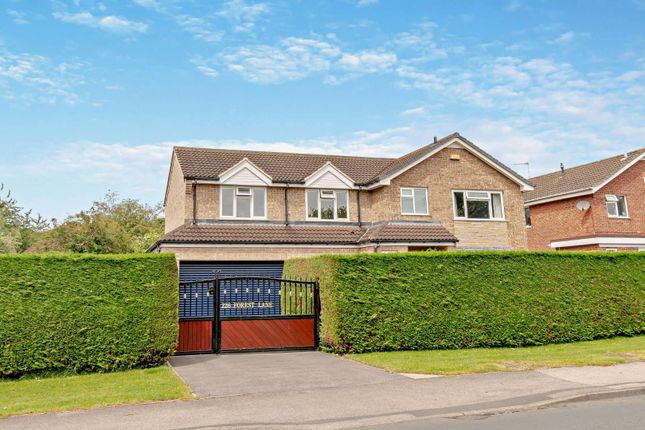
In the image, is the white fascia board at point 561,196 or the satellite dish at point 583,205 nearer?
the satellite dish at point 583,205

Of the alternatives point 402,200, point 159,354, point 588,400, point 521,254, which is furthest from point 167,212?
point 588,400

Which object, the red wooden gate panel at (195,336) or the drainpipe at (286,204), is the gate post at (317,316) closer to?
the red wooden gate panel at (195,336)

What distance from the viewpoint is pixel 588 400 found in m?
8.51

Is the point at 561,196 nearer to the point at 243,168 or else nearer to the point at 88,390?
the point at 243,168

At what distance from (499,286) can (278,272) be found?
420 inches

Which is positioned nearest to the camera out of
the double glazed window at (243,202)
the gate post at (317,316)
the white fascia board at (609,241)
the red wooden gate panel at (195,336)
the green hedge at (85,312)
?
the green hedge at (85,312)

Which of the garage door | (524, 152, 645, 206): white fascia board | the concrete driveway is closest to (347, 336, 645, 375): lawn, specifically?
the concrete driveway

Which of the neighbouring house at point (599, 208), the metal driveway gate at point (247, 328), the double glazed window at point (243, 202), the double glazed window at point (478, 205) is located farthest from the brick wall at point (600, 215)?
the metal driveway gate at point (247, 328)

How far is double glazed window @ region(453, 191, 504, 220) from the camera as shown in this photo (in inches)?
1036

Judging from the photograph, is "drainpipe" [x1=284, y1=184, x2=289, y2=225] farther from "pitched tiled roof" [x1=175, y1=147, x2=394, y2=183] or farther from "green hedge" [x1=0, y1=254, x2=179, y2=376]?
"green hedge" [x1=0, y1=254, x2=179, y2=376]

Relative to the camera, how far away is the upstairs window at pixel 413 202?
25.6m

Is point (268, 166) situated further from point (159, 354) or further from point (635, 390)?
point (635, 390)

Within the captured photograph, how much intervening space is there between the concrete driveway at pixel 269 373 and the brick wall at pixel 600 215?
2133 cm

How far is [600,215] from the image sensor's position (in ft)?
94.3
